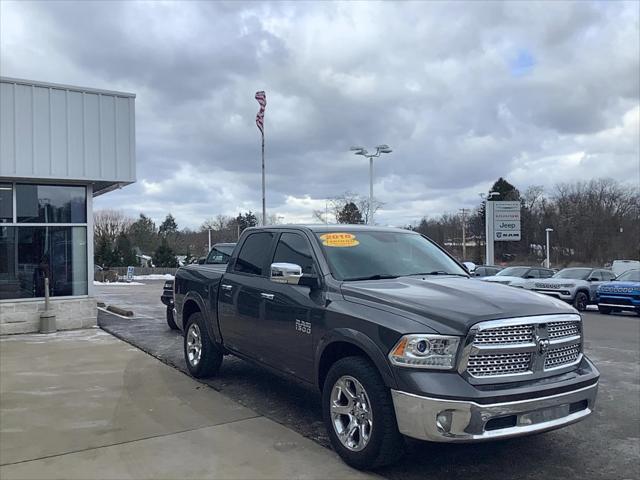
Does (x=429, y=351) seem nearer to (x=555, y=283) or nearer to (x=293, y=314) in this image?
(x=293, y=314)

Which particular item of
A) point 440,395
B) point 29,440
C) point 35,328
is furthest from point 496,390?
point 35,328

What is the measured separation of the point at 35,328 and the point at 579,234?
76580 millimetres

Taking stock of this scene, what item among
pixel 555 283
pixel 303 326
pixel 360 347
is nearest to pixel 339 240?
pixel 303 326

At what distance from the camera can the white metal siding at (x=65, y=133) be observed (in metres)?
10.3

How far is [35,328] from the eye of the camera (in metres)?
11.2

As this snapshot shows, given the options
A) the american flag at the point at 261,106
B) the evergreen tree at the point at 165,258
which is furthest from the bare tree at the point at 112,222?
the american flag at the point at 261,106

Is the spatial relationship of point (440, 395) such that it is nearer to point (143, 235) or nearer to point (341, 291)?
point (341, 291)

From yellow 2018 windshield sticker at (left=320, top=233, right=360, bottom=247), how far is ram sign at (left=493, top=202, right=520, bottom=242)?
43.6m

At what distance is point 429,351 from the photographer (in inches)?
152

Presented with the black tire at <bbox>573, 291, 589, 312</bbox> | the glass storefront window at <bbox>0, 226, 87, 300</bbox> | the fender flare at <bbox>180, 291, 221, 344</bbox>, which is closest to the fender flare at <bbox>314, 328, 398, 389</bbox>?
the fender flare at <bbox>180, 291, 221, 344</bbox>

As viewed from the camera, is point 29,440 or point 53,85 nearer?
point 29,440

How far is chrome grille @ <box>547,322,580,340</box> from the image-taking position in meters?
4.18

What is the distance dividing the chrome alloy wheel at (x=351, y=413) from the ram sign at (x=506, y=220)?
44696 millimetres

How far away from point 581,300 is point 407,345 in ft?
59.3
